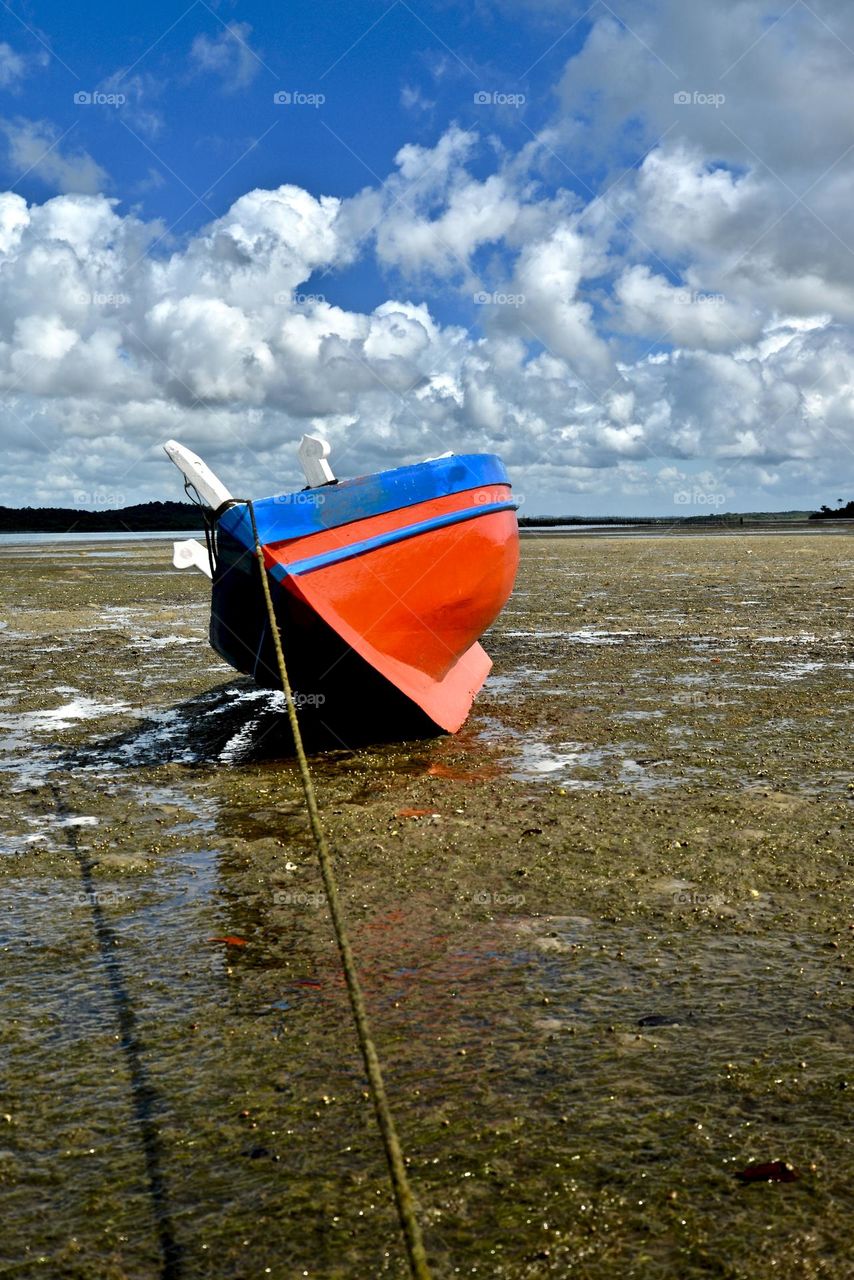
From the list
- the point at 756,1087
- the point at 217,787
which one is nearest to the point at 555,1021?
the point at 756,1087

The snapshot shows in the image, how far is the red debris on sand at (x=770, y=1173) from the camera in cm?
304

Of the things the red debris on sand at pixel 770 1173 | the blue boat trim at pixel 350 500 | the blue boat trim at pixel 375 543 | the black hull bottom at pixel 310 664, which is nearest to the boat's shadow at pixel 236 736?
the black hull bottom at pixel 310 664

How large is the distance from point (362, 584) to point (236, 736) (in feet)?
6.62

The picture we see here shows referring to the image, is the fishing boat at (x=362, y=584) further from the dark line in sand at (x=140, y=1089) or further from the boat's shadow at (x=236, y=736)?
the dark line in sand at (x=140, y=1089)

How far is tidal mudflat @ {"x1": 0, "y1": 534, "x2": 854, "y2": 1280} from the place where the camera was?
2908 mm

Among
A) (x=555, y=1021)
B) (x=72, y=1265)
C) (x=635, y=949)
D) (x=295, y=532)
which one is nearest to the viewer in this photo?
(x=72, y=1265)

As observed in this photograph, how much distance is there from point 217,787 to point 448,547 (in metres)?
3.27

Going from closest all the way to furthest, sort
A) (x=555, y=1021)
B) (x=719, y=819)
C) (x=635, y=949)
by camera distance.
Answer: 1. (x=555, y=1021)
2. (x=635, y=949)
3. (x=719, y=819)

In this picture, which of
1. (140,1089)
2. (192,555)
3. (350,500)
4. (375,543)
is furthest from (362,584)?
(140,1089)

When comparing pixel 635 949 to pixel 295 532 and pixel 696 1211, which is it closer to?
pixel 696 1211

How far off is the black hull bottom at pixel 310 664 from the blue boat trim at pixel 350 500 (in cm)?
26

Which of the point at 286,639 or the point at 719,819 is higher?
the point at 286,639

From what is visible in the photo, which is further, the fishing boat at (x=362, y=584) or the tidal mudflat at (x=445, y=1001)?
the fishing boat at (x=362, y=584)

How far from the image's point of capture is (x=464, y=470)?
10.1 meters
